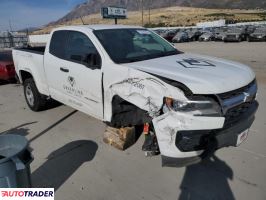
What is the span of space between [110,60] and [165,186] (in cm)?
178

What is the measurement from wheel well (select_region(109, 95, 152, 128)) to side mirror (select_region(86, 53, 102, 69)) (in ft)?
1.80

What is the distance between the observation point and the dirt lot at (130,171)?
3.43 metres

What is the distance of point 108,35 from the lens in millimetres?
4695

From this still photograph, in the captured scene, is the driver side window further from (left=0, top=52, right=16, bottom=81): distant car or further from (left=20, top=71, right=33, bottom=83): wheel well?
(left=0, top=52, right=16, bottom=81): distant car

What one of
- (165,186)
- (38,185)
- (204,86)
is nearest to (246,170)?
(165,186)

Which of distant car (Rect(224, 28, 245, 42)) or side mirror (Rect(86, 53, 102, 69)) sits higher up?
side mirror (Rect(86, 53, 102, 69))

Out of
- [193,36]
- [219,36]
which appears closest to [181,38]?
[193,36]

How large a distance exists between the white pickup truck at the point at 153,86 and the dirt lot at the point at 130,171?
15.9 inches

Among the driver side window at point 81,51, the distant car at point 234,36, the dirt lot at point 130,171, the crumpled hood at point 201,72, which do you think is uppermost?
the driver side window at point 81,51

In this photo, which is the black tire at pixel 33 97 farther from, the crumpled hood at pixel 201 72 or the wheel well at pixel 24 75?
the crumpled hood at pixel 201 72

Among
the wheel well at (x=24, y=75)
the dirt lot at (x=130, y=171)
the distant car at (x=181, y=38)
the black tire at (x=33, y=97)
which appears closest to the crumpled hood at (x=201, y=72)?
the dirt lot at (x=130, y=171)

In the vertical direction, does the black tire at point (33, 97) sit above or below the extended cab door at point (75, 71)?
below

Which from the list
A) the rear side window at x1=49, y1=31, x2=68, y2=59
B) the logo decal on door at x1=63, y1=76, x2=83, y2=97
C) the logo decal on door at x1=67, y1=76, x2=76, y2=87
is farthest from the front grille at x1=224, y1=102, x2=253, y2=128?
the rear side window at x1=49, y1=31, x2=68, y2=59

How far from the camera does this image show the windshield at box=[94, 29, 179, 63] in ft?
14.2
